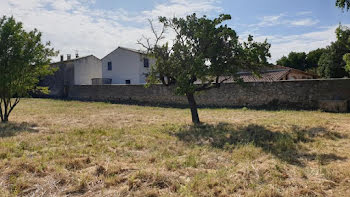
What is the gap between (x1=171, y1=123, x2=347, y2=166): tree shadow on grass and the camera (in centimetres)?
546

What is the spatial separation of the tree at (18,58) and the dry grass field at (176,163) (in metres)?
3.42

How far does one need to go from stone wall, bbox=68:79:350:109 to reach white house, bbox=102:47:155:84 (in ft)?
30.5

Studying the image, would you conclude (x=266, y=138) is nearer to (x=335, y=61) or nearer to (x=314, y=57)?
(x=335, y=61)

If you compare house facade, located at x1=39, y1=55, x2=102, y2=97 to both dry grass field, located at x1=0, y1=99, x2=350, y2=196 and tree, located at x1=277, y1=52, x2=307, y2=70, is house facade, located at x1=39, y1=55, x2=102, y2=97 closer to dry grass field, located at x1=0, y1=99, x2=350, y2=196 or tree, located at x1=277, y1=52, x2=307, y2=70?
dry grass field, located at x1=0, y1=99, x2=350, y2=196

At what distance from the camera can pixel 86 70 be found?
34.6m

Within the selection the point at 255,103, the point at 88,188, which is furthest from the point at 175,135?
the point at 255,103

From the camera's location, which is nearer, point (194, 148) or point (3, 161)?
point (3, 161)

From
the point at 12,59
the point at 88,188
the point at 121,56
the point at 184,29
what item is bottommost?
the point at 88,188

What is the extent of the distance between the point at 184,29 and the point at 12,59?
7.65m

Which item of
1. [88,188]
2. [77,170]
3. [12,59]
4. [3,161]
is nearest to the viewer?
[88,188]

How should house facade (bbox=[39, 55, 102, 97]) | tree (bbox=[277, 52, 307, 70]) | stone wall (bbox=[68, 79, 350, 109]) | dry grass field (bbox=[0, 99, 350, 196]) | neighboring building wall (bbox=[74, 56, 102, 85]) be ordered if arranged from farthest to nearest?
tree (bbox=[277, 52, 307, 70])
neighboring building wall (bbox=[74, 56, 102, 85])
house facade (bbox=[39, 55, 102, 97])
stone wall (bbox=[68, 79, 350, 109])
dry grass field (bbox=[0, 99, 350, 196])

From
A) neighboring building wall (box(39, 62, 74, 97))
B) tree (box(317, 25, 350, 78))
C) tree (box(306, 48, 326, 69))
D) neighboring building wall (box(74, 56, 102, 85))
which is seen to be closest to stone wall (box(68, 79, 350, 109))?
neighboring building wall (box(74, 56, 102, 85))

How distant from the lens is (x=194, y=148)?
6.29 m

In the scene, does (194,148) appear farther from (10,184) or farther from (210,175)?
(10,184)
